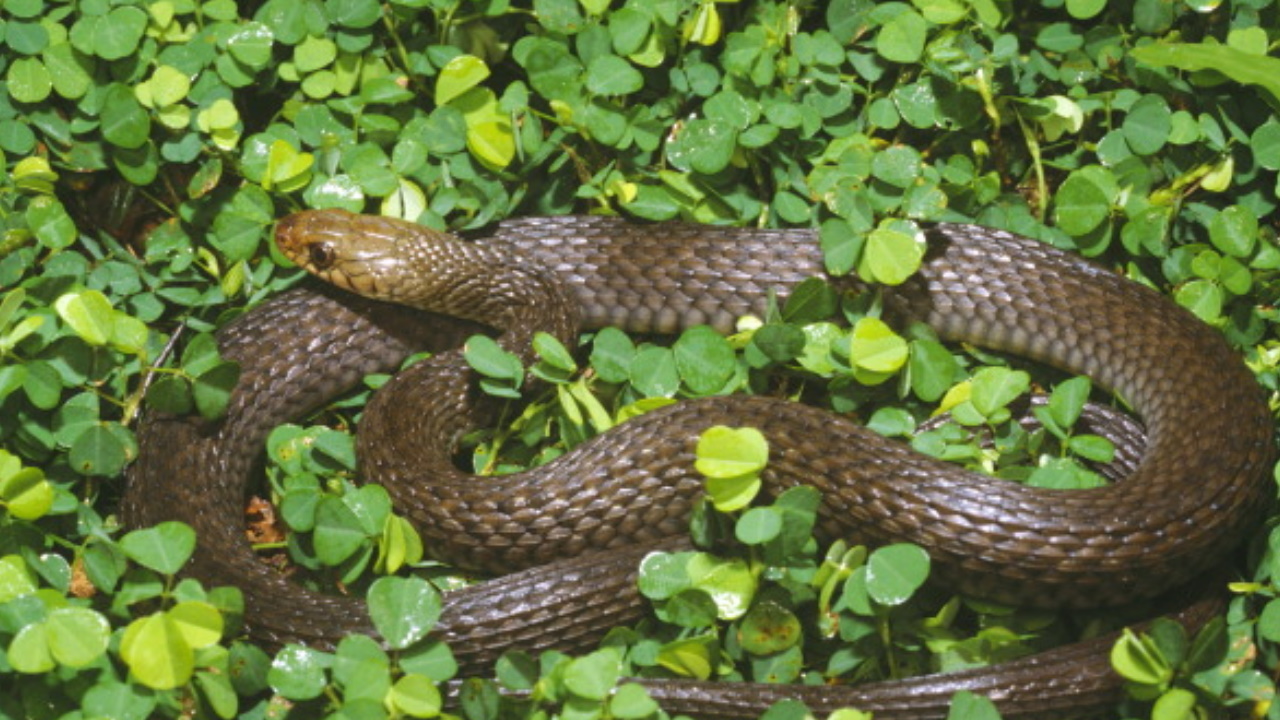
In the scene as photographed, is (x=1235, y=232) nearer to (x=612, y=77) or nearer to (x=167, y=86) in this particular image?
(x=612, y=77)

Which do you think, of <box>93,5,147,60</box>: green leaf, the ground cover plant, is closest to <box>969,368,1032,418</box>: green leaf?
the ground cover plant

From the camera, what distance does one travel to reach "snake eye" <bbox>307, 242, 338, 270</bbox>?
19.5 ft

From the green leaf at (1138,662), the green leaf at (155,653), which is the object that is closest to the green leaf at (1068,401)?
the green leaf at (1138,662)

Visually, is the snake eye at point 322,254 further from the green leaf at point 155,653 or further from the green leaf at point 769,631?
the green leaf at point 769,631

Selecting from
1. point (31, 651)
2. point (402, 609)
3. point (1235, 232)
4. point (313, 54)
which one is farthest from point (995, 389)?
point (31, 651)

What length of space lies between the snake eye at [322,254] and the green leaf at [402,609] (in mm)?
1521

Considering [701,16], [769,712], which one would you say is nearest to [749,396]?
[769,712]

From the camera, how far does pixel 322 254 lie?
235 inches

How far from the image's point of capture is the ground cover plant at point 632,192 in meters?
5.26

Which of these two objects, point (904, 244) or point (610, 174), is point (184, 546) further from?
point (904, 244)

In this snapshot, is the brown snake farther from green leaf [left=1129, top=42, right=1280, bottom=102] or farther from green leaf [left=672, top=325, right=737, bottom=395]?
green leaf [left=1129, top=42, right=1280, bottom=102]

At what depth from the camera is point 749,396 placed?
5484mm

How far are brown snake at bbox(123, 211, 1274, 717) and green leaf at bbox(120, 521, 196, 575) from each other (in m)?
0.34

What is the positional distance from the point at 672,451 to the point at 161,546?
156 cm
